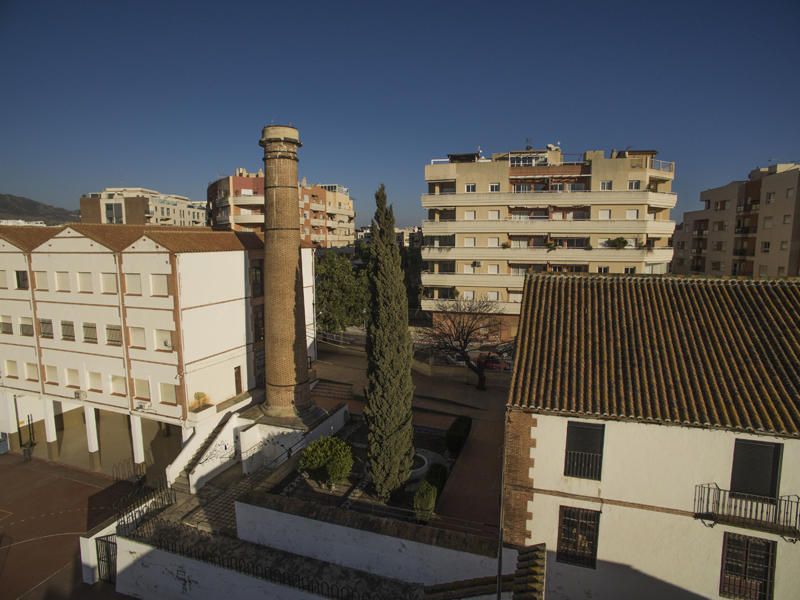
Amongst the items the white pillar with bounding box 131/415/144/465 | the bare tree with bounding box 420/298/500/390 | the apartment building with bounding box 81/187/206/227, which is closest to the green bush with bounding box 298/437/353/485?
the white pillar with bounding box 131/415/144/465

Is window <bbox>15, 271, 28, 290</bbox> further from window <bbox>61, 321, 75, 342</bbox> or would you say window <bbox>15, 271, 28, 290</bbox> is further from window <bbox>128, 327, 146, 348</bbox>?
window <bbox>128, 327, 146, 348</bbox>

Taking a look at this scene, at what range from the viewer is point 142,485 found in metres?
22.3

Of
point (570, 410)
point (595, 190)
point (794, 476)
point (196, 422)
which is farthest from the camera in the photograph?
point (595, 190)

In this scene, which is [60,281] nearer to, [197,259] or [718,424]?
[197,259]

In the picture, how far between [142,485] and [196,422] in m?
4.50

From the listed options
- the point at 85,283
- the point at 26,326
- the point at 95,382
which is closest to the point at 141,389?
the point at 95,382

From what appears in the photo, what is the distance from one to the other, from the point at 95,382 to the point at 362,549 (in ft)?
58.1

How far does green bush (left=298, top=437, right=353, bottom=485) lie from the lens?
17016mm

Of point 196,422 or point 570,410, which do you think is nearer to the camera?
point 570,410

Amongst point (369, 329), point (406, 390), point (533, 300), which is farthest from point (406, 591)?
point (533, 300)

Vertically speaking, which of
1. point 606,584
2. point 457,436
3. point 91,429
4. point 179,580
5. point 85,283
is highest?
point 85,283

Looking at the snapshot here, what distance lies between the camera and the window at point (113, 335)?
22609 millimetres

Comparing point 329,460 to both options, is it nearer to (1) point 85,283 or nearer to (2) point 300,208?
(1) point 85,283

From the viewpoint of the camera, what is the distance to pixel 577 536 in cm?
1255
